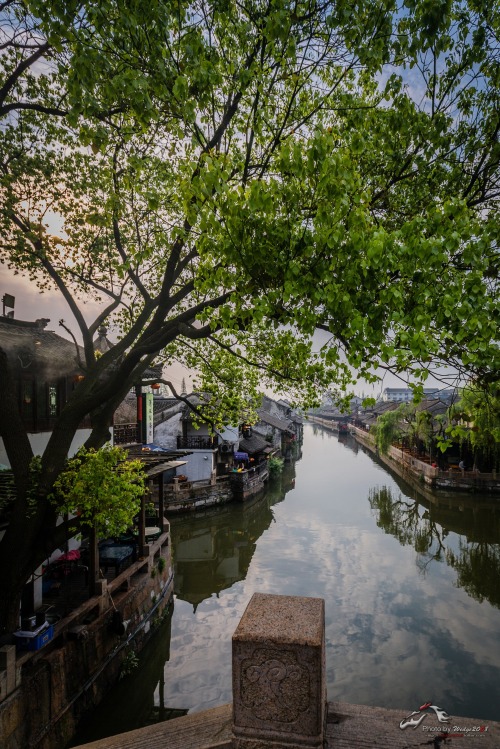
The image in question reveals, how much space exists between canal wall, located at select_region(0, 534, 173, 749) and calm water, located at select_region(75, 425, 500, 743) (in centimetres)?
53

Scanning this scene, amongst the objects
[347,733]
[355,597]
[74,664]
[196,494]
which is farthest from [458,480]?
[347,733]

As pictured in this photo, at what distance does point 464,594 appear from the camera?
13.5m

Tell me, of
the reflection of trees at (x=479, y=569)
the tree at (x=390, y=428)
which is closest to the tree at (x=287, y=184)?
the reflection of trees at (x=479, y=569)

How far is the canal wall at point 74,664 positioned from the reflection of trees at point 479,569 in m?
10.3

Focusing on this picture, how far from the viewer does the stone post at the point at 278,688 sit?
8.78ft

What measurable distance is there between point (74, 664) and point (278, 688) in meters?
6.60

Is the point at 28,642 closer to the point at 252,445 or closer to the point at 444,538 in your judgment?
the point at 444,538

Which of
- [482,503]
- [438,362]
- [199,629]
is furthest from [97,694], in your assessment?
[482,503]

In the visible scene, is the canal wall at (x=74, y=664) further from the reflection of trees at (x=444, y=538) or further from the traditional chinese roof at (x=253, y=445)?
the traditional chinese roof at (x=253, y=445)

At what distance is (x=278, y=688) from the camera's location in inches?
106

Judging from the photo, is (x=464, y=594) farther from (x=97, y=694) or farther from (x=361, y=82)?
(x=361, y=82)

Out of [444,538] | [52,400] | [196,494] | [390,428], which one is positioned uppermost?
[52,400]

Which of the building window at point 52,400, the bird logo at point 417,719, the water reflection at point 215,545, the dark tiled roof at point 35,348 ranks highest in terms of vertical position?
the dark tiled roof at point 35,348

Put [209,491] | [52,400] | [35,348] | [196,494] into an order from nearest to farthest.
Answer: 1. [35,348]
2. [52,400]
3. [196,494]
4. [209,491]
